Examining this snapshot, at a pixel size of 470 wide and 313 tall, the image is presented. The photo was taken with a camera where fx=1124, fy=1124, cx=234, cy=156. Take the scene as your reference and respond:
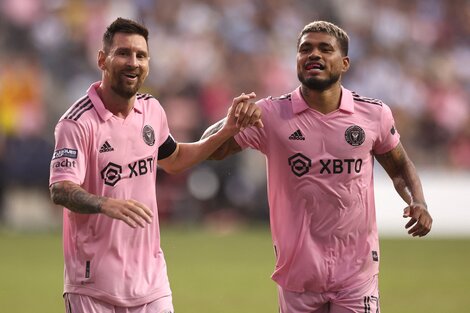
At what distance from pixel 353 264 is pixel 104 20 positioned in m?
13.5

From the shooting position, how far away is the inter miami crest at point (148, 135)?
7207 mm

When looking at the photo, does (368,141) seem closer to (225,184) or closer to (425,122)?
(225,184)

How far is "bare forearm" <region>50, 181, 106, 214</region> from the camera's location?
648cm

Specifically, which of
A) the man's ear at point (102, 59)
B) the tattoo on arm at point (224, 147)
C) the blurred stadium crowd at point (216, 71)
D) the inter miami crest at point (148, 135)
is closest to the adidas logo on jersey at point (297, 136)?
the tattoo on arm at point (224, 147)

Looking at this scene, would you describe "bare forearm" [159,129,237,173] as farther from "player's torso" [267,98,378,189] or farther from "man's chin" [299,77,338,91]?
"man's chin" [299,77,338,91]

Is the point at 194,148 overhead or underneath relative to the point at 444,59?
underneath

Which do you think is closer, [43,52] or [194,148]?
[194,148]

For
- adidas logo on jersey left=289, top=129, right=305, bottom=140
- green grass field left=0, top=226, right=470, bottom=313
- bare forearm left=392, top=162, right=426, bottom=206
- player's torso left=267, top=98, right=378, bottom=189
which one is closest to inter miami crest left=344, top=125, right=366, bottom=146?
player's torso left=267, top=98, right=378, bottom=189

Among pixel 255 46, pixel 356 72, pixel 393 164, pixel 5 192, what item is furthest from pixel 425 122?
pixel 393 164

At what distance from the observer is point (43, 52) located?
19734mm

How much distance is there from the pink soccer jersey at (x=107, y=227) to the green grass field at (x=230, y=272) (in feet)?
16.9

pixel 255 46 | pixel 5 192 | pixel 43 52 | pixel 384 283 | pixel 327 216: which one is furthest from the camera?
pixel 255 46

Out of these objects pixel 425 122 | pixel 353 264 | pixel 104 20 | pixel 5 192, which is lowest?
pixel 353 264

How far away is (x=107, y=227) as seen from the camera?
6957 mm
